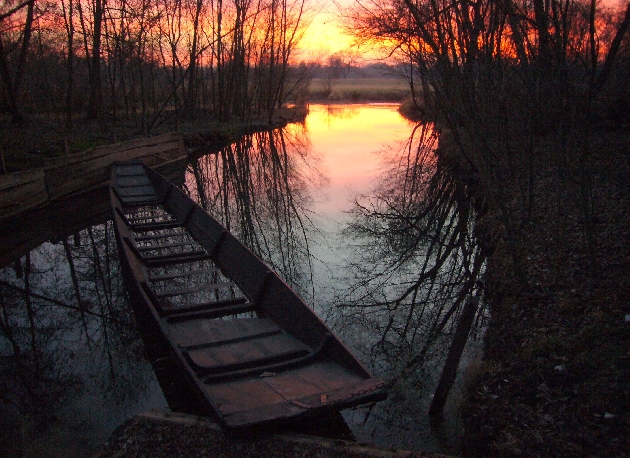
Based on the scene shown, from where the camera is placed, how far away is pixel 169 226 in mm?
10602

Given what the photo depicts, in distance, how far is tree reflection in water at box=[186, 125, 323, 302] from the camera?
10.7m

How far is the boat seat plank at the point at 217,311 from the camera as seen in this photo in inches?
233

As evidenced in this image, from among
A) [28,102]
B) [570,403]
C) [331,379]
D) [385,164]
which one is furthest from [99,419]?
[28,102]

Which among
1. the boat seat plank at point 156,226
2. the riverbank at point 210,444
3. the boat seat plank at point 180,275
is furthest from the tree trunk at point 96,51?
the riverbank at point 210,444

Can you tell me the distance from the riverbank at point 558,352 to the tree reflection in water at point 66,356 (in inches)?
137

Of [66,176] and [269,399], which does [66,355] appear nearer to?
[269,399]

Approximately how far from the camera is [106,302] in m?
7.98

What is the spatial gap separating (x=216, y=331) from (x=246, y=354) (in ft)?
2.21

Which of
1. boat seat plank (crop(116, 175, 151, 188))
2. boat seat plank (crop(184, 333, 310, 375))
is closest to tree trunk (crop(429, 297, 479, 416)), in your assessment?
boat seat plank (crop(184, 333, 310, 375))

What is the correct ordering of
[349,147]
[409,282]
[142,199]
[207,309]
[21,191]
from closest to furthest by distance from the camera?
[207,309]
[409,282]
[21,191]
[142,199]
[349,147]

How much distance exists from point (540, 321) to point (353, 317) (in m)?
2.66

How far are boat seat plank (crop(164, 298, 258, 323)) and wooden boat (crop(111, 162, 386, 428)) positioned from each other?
0.01m

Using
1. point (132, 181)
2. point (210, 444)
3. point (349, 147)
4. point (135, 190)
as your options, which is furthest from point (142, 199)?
point (349, 147)

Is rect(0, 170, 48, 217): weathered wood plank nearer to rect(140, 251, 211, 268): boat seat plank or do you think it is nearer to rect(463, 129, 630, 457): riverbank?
rect(140, 251, 211, 268): boat seat plank
